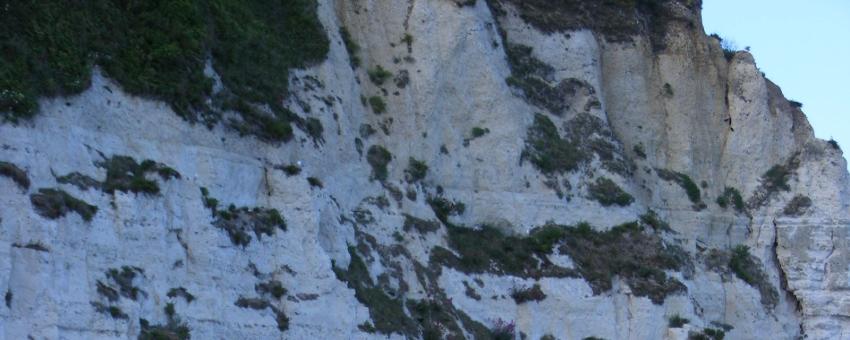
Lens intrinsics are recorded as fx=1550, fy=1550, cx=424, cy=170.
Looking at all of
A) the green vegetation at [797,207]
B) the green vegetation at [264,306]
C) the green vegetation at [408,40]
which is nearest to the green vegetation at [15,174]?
the green vegetation at [264,306]

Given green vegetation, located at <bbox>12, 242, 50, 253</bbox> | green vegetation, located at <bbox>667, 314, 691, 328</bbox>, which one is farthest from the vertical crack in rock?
green vegetation, located at <bbox>12, 242, 50, 253</bbox>

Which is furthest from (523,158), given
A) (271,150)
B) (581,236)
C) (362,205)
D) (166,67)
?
(166,67)

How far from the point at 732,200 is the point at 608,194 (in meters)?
5.98

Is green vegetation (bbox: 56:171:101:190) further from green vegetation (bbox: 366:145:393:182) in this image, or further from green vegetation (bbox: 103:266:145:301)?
green vegetation (bbox: 366:145:393:182)

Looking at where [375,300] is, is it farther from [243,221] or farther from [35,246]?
[35,246]

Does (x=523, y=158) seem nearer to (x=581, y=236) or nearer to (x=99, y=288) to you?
(x=581, y=236)

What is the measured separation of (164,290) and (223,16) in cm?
961

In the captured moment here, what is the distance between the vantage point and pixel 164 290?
3173 centimetres

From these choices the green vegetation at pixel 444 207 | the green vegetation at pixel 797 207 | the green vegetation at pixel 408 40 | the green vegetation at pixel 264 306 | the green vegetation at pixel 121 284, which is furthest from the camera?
the green vegetation at pixel 797 207

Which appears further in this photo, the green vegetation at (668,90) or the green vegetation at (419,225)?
the green vegetation at (668,90)

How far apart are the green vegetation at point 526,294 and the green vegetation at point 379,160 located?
4.77 metres

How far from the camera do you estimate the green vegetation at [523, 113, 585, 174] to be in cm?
4525

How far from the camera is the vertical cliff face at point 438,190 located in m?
31.4

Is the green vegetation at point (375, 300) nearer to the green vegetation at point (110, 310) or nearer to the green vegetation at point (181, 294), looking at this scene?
the green vegetation at point (181, 294)
